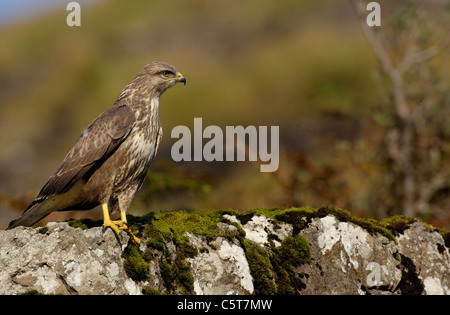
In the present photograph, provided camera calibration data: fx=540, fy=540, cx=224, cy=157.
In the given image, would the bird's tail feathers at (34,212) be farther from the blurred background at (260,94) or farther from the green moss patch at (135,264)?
the blurred background at (260,94)

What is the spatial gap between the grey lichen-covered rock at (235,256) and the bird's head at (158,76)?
187cm

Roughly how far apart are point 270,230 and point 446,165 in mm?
7919

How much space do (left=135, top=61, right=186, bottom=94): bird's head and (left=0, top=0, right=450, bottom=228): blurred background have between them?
10.2 feet

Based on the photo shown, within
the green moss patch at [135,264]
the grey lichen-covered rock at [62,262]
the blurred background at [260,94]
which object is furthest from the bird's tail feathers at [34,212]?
the blurred background at [260,94]

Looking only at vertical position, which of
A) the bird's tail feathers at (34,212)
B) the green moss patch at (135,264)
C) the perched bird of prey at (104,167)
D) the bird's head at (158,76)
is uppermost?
the bird's head at (158,76)

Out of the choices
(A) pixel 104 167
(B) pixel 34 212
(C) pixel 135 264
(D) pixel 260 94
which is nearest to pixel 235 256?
(C) pixel 135 264

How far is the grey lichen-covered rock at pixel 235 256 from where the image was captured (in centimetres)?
498

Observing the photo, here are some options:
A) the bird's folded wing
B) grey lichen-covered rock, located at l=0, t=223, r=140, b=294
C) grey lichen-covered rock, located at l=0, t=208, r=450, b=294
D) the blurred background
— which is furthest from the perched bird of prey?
the blurred background

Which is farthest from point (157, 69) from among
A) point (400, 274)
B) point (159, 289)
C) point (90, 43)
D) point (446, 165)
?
point (90, 43)

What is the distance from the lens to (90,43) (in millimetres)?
60594

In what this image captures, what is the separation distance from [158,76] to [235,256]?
2.85m

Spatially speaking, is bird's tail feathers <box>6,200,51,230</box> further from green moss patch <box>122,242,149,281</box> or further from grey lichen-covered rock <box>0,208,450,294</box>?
green moss patch <box>122,242,149,281</box>

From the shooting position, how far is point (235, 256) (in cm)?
542

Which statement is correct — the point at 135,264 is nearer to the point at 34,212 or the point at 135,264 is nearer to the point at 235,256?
the point at 235,256
